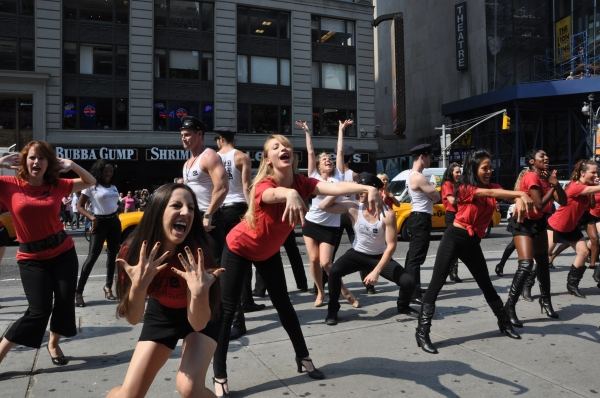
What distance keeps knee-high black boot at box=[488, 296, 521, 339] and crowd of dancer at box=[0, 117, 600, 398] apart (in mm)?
12

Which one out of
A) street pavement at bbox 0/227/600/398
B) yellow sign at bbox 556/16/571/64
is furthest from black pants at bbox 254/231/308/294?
yellow sign at bbox 556/16/571/64

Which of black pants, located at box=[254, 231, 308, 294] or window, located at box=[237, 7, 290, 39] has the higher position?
window, located at box=[237, 7, 290, 39]

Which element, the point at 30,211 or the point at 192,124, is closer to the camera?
the point at 30,211

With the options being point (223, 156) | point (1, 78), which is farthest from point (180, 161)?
point (223, 156)

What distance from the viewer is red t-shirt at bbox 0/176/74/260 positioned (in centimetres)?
448

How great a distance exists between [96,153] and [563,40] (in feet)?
111

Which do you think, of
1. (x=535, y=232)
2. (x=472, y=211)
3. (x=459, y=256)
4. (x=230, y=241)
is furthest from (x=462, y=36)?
(x=230, y=241)

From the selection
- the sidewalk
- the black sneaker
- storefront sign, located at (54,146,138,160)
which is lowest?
the sidewalk

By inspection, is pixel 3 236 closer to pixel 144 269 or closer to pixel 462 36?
pixel 144 269

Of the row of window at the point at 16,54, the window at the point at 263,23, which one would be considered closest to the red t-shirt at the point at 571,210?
the window at the point at 263,23

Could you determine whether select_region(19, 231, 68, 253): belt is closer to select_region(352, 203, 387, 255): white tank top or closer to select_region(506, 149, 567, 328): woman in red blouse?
select_region(352, 203, 387, 255): white tank top

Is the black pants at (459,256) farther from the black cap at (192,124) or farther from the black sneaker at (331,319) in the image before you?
the black cap at (192,124)

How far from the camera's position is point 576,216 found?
24.0 feet

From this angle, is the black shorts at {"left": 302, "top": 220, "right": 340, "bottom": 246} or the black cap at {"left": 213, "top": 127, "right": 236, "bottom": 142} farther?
the black shorts at {"left": 302, "top": 220, "right": 340, "bottom": 246}
